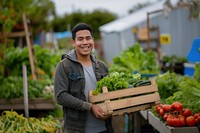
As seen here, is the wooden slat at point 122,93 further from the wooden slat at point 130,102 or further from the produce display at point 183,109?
the produce display at point 183,109

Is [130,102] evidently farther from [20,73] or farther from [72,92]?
[20,73]

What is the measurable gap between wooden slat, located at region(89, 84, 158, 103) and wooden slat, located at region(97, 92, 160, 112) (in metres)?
0.05

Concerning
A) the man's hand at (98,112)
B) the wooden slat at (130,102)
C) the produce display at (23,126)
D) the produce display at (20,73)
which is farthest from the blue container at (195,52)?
the man's hand at (98,112)

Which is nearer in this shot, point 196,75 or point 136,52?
point 196,75

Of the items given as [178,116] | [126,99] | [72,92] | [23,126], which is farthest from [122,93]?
[23,126]

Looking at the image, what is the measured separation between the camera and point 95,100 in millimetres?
4996

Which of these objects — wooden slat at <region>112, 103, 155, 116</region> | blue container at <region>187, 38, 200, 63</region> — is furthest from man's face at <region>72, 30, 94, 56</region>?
blue container at <region>187, 38, 200, 63</region>

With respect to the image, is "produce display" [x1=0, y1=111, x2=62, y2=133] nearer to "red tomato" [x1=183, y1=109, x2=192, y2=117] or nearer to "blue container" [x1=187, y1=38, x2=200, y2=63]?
"red tomato" [x1=183, y1=109, x2=192, y2=117]

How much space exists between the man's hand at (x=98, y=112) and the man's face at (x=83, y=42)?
2.00 feet

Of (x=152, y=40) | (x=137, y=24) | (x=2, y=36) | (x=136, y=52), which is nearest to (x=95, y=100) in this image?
(x=2, y=36)

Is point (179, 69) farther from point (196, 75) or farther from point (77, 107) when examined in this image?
point (77, 107)

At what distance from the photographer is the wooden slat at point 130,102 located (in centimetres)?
502

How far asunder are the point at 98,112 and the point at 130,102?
18.2 inches

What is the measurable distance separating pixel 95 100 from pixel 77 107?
0.24 meters
